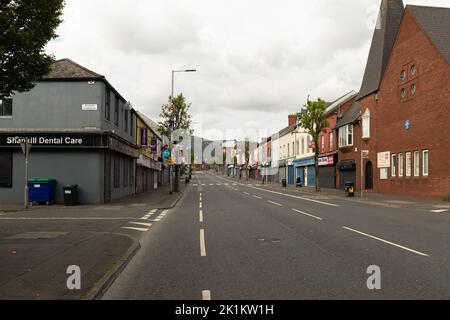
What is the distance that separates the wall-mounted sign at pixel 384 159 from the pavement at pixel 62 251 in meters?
24.1

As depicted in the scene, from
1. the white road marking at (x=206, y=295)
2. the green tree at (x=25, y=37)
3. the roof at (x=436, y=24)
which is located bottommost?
the white road marking at (x=206, y=295)

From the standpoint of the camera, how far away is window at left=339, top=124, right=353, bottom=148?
148ft

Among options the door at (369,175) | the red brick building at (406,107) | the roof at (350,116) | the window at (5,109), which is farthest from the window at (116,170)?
the roof at (350,116)

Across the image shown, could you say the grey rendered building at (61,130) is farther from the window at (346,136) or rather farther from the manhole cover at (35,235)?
the window at (346,136)

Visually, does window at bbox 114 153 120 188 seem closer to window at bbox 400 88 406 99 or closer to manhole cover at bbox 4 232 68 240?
manhole cover at bbox 4 232 68 240

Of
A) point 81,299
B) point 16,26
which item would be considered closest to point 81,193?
point 16,26

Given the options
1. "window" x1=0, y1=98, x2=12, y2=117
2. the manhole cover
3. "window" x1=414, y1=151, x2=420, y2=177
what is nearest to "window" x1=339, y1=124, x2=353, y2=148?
"window" x1=414, y1=151, x2=420, y2=177

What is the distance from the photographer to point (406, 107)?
33719mm

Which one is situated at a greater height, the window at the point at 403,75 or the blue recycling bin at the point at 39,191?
the window at the point at 403,75

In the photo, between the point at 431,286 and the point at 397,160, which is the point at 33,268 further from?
the point at 397,160

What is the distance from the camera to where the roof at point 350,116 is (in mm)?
44838

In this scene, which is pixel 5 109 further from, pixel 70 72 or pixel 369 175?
pixel 369 175

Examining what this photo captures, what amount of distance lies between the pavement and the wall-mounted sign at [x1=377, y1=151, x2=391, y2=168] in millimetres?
24056

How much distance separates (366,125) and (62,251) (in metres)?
35.8
